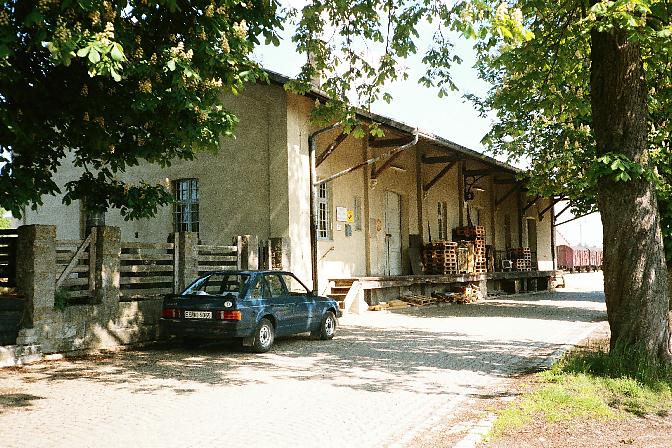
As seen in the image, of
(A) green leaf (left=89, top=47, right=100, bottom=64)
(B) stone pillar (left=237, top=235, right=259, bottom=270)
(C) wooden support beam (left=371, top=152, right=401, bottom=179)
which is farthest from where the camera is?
(C) wooden support beam (left=371, top=152, right=401, bottom=179)

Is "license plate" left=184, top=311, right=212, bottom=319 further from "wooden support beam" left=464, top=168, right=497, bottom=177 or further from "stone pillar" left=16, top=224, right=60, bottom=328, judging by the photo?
"wooden support beam" left=464, top=168, right=497, bottom=177

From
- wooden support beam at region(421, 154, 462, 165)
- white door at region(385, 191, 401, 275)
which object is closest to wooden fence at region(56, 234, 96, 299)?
white door at region(385, 191, 401, 275)

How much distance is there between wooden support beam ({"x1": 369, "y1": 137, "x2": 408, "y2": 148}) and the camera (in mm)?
19548

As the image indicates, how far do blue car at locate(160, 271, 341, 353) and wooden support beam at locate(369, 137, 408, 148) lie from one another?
8996 mm

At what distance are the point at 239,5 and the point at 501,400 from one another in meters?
5.51

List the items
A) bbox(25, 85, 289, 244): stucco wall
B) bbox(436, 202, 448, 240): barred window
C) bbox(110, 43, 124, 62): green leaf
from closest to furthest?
bbox(110, 43, 124, 62): green leaf < bbox(25, 85, 289, 244): stucco wall < bbox(436, 202, 448, 240): barred window

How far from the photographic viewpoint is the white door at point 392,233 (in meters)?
22.0

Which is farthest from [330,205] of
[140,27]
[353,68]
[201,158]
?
[140,27]

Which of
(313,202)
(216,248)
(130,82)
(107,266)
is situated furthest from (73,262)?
(313,202)

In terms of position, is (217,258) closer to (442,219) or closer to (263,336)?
(263,336)

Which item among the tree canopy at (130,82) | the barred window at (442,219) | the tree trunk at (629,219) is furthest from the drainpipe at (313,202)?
the barred window at (442,219)

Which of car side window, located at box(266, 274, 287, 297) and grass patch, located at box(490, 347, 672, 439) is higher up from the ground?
car side window, located at box(266, 274, 287, 297)

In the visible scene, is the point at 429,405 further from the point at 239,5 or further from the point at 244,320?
the point at 239,5

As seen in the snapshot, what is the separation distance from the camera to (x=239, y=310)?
33.3ft
